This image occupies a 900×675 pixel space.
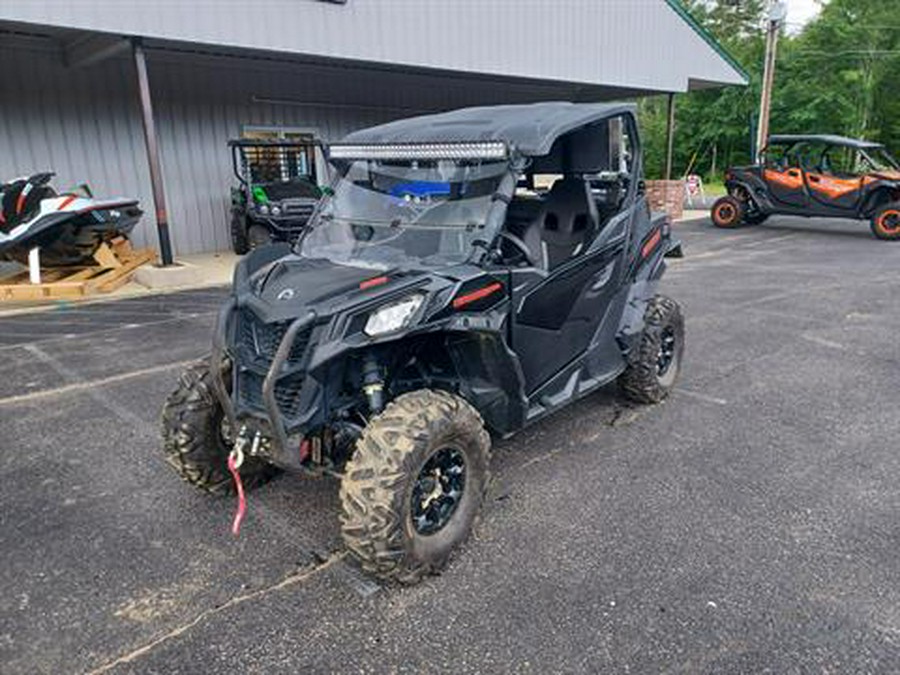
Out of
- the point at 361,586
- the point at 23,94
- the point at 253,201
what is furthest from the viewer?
the point at 253,201

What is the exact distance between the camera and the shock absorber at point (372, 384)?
8.73 feet

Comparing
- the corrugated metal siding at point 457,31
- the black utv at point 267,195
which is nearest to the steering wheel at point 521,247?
the corrugated metal siding at point 457,31

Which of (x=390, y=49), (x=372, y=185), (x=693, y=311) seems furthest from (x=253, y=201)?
(x=372, y=185)

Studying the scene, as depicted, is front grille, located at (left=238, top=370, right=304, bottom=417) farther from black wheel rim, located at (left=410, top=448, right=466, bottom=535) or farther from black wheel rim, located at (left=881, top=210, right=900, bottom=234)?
black wheel rim, located at (left=881, top=210, right=900, bottom=234)

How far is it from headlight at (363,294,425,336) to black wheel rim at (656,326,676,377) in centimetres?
249

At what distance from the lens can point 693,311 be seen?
723 centimetres

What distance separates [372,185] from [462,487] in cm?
167

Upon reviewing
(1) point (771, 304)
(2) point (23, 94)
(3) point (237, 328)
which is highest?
(2) point (23, 94)

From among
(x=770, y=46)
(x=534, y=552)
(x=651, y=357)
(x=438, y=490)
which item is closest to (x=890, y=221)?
(x=770, y=46)

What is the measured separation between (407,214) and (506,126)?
649 mm

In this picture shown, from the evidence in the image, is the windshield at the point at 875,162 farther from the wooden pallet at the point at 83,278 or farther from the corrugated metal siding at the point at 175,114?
the wooden pallet at the point at 83,278

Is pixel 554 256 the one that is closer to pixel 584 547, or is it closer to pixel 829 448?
pixel 584 547

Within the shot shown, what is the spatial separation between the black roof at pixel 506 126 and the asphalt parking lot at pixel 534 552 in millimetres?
1759

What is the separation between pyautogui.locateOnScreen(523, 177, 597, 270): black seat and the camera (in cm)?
376
